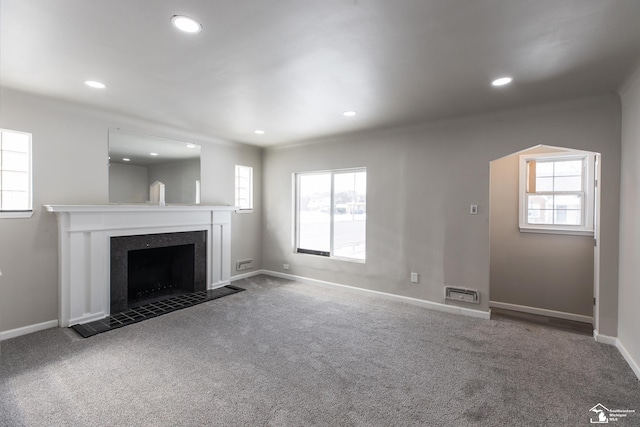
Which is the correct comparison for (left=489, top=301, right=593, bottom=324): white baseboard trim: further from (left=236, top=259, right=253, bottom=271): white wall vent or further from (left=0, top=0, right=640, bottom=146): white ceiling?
(left=236, top=259, right=253, bottom=271): white wall vent

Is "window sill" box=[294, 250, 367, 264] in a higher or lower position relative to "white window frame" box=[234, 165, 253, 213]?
lower

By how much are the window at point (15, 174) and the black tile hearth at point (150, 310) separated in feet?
4.54

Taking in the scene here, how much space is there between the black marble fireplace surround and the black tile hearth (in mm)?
167

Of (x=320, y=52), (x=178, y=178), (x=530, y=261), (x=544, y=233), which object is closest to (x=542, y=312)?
(x=530, y=261)

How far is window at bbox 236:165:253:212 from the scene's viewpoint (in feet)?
18.4

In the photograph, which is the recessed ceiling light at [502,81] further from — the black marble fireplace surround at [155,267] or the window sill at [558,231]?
the black marble fireplace surround at [155,267]

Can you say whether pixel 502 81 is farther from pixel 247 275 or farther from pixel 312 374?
pixel 247 275

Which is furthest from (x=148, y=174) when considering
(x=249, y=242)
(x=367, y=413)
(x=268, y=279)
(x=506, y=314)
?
(x=506, y=314)

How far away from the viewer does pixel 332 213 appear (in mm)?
5141

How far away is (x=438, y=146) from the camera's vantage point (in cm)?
398

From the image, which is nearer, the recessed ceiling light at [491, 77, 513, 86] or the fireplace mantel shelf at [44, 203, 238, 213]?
the recessed ceiling light at [491, 77, 513, 86]

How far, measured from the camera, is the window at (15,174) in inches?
119

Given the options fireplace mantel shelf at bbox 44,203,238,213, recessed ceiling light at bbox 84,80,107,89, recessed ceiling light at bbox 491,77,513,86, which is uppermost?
recessed ceiling light at bbox 491,77,513,86

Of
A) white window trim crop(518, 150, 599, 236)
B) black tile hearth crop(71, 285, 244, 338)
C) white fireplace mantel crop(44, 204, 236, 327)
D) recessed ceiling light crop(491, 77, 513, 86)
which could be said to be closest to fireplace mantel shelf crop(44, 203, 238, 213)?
white fireplace mantel crop(44, 204, 236, 327)
